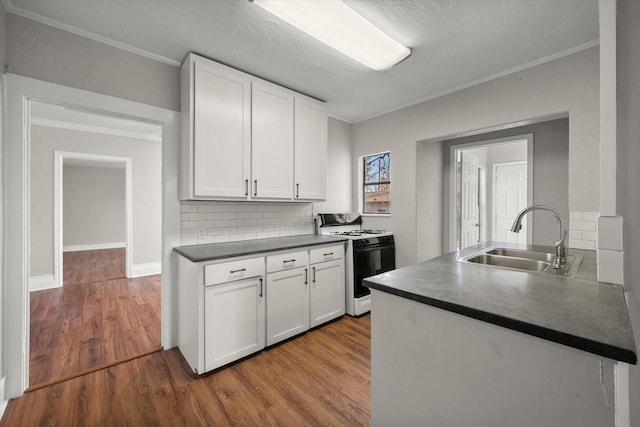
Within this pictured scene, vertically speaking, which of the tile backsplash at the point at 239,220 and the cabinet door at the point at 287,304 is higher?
the tile backsplash at the point at 239,220

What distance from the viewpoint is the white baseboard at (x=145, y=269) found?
15.1 feet

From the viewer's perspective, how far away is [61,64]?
189 cm

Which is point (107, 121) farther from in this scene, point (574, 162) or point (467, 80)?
point (574, 162)

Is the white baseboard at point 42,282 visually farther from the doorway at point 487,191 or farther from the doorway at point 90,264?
the doorway at point 487,191

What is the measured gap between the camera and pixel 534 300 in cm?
95

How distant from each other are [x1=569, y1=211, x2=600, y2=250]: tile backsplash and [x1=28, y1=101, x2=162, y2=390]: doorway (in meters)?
3.59

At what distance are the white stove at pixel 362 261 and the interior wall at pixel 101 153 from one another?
309cm

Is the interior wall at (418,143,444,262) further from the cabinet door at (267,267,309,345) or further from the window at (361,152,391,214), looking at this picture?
the cabinet door at (267,267,309,345)

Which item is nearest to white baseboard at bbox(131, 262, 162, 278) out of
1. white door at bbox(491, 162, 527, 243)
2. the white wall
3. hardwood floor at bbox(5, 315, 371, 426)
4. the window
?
hardwood floor at bbox(5, 315, 371, 426)

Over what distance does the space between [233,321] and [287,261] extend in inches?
25.9

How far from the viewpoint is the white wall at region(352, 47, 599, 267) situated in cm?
209

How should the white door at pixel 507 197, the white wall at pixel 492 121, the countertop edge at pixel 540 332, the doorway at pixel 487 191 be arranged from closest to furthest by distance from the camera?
the countertop edge at pixel 540 332
the white wall at pixel 492 121
the doorway at pixel 487 191
the white door at pixel 507 197

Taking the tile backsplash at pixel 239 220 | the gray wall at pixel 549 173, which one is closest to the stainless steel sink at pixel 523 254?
the gray wall at pixel 549 173

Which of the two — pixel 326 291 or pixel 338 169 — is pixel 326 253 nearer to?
pixel 326 291
